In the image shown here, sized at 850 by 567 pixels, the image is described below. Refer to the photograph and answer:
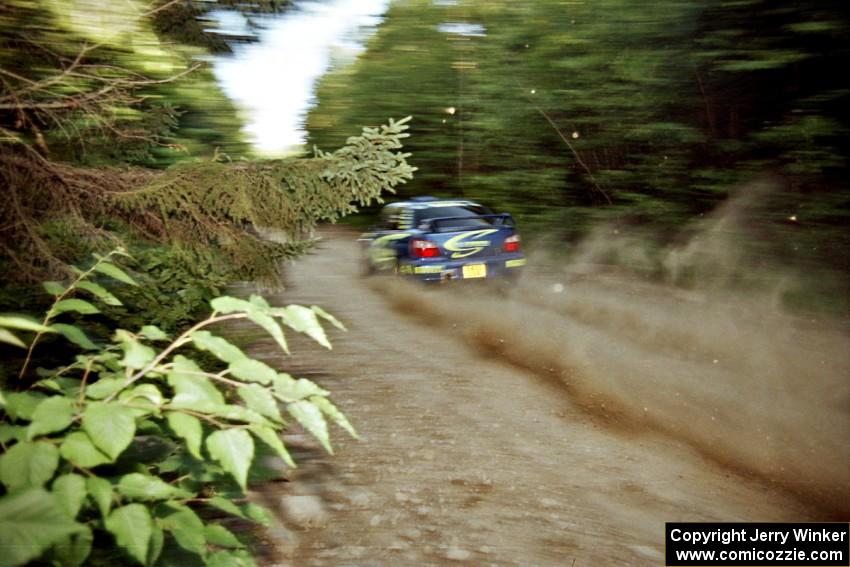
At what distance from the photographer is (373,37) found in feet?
67.1

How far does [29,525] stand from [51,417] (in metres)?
0.31

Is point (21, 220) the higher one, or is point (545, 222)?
Result: point (21, 220)

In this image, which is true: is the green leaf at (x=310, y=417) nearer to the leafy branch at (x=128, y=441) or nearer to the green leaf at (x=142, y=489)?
the leafy branch at (x=128, y=441)

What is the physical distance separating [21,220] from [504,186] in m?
12.2

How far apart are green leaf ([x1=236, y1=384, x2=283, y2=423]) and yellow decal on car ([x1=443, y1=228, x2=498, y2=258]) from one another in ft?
30.1

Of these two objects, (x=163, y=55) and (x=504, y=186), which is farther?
(x=504, y=186)

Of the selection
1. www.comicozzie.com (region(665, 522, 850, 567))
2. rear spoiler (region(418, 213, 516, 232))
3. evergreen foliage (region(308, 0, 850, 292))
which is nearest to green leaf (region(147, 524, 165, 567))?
www.comicozzie.com (region(665, 522, 850, 567))

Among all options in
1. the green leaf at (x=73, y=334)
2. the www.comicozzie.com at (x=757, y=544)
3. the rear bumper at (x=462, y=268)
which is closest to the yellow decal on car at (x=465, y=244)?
the rear bumper at (x=462, y=268)

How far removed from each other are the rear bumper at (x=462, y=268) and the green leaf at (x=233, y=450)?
9214 mm

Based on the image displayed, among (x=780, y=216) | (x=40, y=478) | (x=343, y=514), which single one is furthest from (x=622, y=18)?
(x=40, y=478)

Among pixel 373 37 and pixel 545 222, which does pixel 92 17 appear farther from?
pixel 373 37

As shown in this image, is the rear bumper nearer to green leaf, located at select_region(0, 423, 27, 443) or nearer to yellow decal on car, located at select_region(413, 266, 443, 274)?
yellow decal on car, located at select_region(413, 266, 443, 274)

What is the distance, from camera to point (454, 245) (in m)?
10.7

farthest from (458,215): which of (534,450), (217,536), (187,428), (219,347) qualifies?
(187,428)
